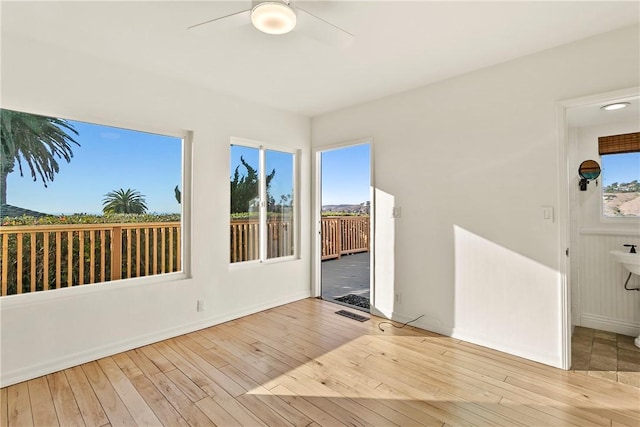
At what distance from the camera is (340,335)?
3174 millimetres

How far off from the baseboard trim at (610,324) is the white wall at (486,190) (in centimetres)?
124

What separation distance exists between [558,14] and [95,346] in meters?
4.32

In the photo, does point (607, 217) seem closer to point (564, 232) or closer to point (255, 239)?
point (564, 232)

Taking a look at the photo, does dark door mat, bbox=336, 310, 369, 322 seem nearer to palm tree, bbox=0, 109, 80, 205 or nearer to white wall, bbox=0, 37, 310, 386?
white wall, bbox=0, 37, 310, 386

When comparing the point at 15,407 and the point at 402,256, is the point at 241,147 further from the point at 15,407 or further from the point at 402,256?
the point at 15,407

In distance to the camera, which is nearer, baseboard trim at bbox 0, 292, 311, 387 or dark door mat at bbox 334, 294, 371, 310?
baseboard trim at bbox 0, 292, 311, 387

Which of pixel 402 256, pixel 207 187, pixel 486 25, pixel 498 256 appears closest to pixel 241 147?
pixel 207 187

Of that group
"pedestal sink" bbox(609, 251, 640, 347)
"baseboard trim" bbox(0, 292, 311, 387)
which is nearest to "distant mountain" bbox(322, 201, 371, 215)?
"baseboard trim" bbox(0, 292, 311, 387)

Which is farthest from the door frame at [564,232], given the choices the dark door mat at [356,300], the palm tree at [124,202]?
the palm tree at [124,202]

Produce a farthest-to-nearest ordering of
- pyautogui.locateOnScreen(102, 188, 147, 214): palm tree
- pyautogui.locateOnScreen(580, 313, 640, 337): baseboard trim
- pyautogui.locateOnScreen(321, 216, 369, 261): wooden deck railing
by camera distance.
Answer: pyautogui.locateOnScreen(321, 216, 369, 261): wooden deck railing < pyautogui.locateOnScreen(580, 313, 640, 337): baseboard trim < pyautogui.locateOnScreen(102, 188, 147, 214): palm tree

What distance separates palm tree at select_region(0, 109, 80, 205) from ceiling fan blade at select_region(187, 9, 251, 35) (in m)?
1.65

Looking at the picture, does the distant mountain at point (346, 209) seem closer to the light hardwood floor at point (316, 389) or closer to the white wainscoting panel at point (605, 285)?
the white wainscoting panel at point (605, 285)

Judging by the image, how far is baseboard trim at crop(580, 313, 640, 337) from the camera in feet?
10.1

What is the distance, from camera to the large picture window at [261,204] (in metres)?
3.81
